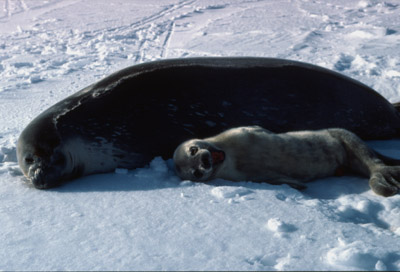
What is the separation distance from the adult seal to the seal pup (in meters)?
0.25

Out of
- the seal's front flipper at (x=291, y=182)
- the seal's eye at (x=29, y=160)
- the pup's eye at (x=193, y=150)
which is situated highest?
the pup's eye at (x=193, y=150)

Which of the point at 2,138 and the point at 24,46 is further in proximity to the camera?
the point at 24,46

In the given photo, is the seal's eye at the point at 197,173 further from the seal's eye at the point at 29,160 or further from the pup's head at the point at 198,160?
the seal's eye at the point at 29,160

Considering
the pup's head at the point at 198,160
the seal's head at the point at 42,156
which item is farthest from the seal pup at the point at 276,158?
the seal's head at the point at 42,156

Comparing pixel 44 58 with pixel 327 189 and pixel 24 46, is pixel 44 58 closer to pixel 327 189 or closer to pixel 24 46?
pixel 24 46

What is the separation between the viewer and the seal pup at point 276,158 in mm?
2426

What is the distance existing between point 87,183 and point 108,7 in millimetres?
9559

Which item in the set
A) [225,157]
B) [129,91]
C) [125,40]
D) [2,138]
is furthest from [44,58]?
[225,157]

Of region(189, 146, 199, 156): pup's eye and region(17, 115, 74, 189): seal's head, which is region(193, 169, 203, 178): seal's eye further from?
region(17, 115, 74, 189): seal's head

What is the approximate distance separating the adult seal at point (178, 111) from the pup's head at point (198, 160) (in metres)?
0.25

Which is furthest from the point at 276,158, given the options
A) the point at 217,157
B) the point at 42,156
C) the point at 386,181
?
the point at 42,156

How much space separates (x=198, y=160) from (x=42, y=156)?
91 centimetres

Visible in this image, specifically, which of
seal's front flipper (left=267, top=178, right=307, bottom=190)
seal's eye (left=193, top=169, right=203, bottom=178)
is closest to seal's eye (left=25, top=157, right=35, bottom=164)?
seal's eye (left=193, top=169, right=203, bottom=178)

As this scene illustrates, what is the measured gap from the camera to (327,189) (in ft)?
7.69
